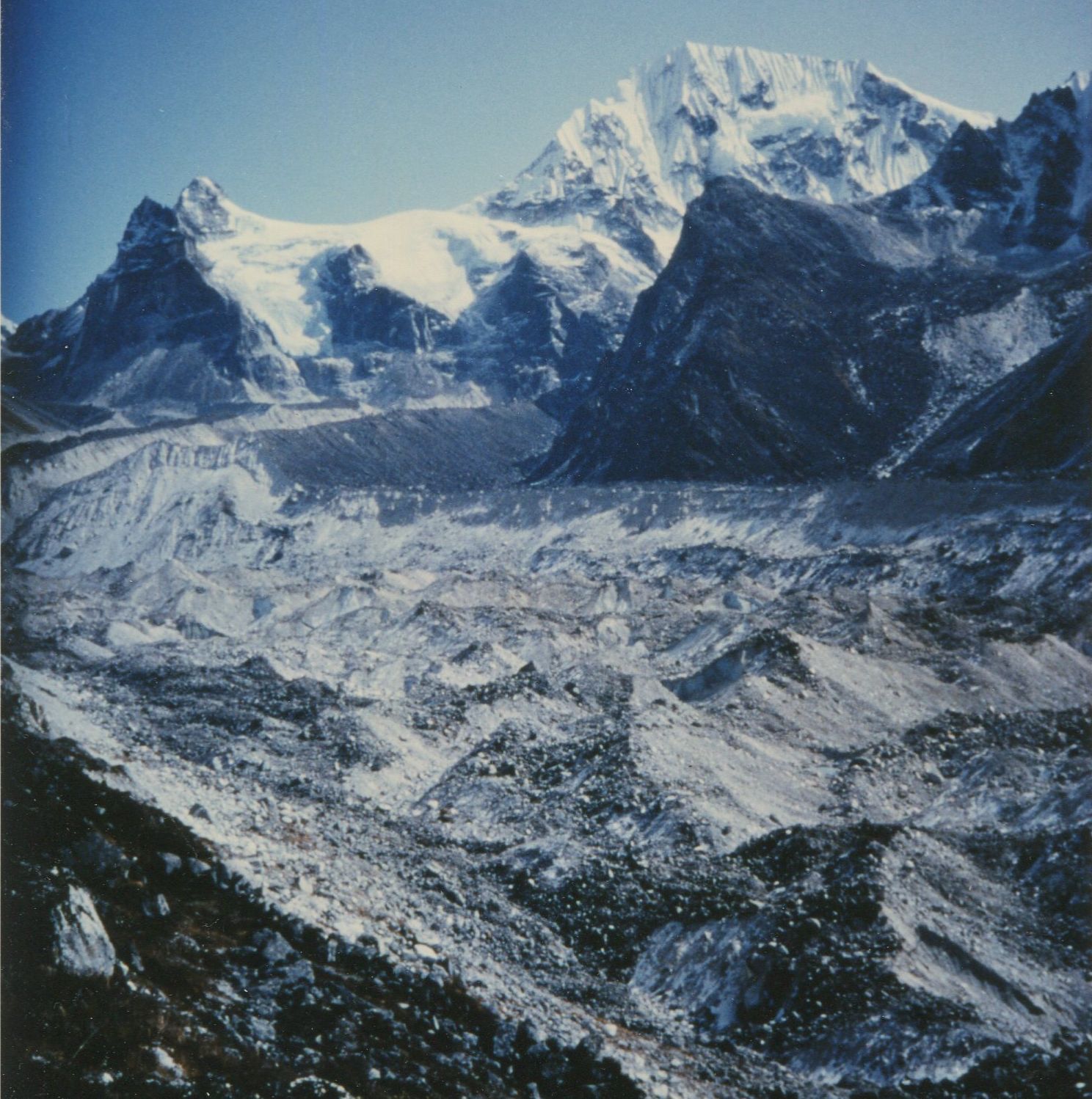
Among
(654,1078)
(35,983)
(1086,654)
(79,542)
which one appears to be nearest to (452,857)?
(654,1078)

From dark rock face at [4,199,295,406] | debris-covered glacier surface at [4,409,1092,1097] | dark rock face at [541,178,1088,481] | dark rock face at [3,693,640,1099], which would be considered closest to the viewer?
dark rock face at [3,693,640,1099]

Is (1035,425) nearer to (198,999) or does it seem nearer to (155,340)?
(198,999)

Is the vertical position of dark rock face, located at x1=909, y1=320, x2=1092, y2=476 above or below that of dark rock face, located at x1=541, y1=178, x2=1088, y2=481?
below

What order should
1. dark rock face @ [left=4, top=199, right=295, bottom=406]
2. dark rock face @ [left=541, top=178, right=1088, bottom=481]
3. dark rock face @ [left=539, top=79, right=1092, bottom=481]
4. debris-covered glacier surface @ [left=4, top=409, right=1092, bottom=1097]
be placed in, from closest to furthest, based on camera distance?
1. debris-covered glacier surface @ [left=4, top=409, right=1092, bottom=1097]
2. dark rock face @ [left=541, top=178, right=1088, bottom=481]
3. dark rock face @ [left=539, top=79, right=1092, bottom=481]
4. dark rock face @ [left=4, top=199, right=295, bottom=406]

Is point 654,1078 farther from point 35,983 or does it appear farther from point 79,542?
point 79,542

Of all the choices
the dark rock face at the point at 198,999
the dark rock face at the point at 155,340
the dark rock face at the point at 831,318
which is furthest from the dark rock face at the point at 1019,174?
the dark rock face at the point at 198,999

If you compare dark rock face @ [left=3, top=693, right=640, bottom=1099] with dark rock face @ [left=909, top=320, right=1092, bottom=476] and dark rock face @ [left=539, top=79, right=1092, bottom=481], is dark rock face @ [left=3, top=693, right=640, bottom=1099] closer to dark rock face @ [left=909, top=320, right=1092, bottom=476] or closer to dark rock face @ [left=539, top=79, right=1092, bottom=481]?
dark rock face @ [left=909, top=320, right=1092, bottom=476]

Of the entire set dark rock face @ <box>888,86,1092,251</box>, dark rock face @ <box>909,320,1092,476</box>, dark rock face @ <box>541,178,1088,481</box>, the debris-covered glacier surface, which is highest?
dark rock face @ <box>888,86,1092,251</box>

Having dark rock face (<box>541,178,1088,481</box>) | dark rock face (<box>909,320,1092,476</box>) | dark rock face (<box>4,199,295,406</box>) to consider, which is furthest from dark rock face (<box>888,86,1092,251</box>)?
dark rock face (<box>4,199,295,406</box>)

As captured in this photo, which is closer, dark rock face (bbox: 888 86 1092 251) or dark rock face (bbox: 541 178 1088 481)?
dark rock face (bbox: 541 178 1088 481)
